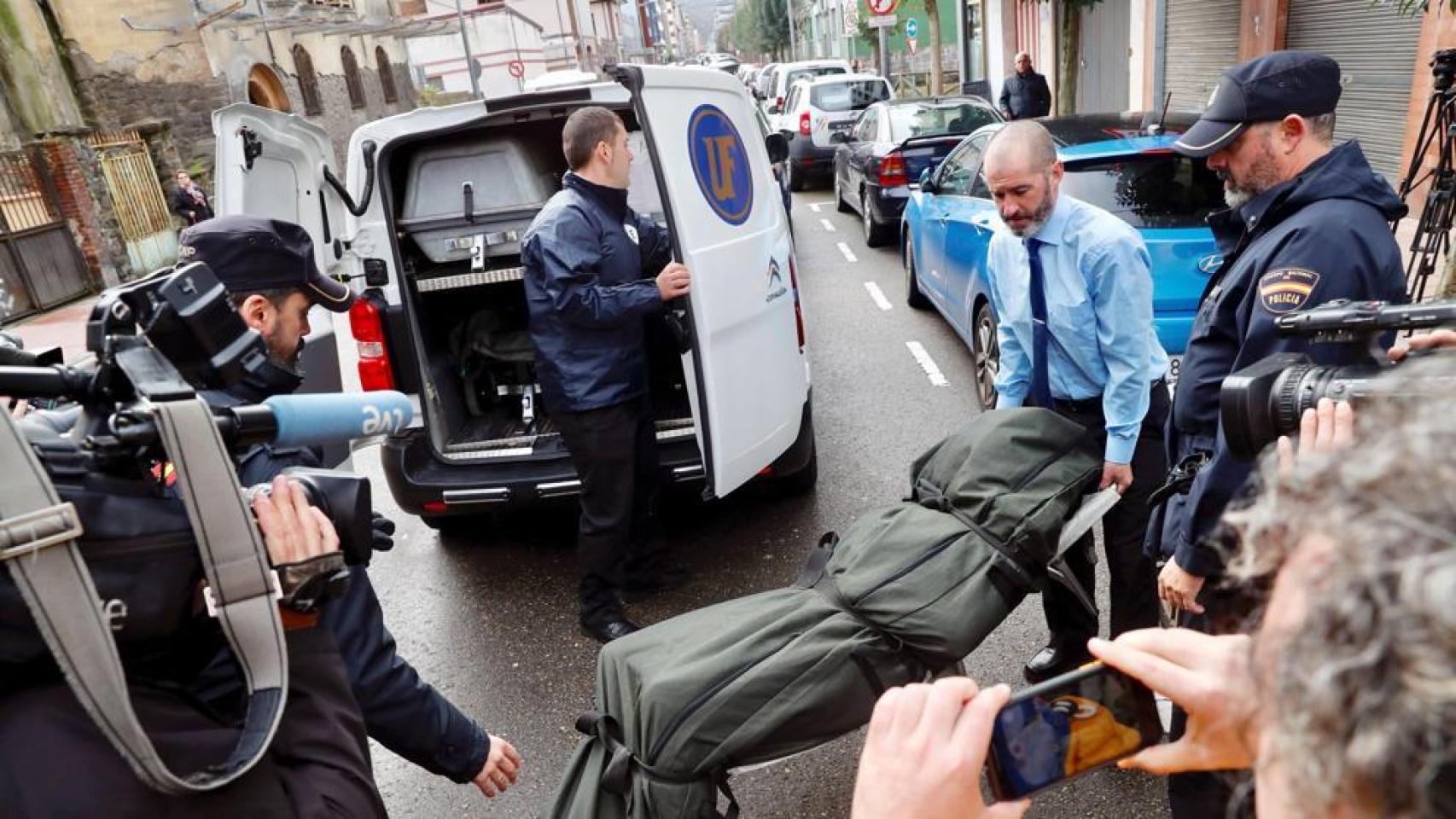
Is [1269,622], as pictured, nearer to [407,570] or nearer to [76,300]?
[407,570]

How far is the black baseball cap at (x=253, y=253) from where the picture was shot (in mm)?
1805

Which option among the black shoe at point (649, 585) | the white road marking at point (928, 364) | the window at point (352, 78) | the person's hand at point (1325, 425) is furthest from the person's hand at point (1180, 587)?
the window at point (352, 78)

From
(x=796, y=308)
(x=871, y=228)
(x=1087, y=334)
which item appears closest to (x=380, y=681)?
(x=1087, y=334)

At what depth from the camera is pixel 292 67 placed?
21.8 metres

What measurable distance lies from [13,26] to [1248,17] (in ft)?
54.1

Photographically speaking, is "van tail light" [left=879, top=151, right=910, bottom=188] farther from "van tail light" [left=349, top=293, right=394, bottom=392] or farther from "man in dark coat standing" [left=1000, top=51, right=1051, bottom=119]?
"van tail light" [left=349, top=293, right=394, bottom=392]

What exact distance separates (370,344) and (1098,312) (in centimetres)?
290

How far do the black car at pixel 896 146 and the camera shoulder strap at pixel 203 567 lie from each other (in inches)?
325

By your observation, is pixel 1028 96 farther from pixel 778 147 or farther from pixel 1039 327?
pixel 1039 327

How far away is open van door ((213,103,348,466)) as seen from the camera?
2.83m

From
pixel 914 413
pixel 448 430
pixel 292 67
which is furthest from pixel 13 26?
pixel 914 413

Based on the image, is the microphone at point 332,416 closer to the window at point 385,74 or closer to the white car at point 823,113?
the white car at point 823,113

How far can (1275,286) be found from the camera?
1.86 metres

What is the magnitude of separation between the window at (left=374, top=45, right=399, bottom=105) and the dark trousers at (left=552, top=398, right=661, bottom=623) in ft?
96.2
